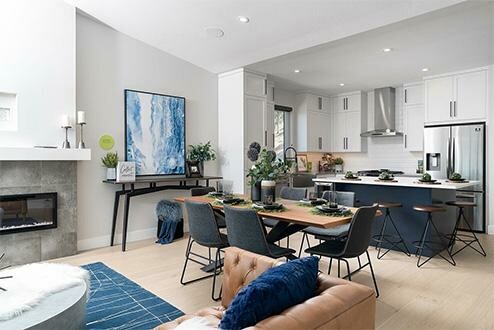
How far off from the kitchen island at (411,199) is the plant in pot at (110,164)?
3025 millimetres

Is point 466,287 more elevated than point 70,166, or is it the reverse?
point 70,166

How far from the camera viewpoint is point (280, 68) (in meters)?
5.65

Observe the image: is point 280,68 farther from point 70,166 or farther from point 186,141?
point 70,166

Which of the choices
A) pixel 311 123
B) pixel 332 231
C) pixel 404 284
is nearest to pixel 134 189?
pixel 332 231

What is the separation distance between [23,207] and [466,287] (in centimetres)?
491

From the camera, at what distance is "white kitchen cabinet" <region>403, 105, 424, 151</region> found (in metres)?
6.55

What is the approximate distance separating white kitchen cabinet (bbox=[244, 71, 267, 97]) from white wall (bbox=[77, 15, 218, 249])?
112 cm

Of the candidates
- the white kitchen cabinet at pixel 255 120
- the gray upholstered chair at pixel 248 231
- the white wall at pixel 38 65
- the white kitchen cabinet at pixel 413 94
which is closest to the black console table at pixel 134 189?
the white wall at pixel 38 65

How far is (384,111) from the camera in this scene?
7.13m

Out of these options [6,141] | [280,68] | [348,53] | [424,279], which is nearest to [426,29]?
[348,53]

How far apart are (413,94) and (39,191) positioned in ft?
21.9

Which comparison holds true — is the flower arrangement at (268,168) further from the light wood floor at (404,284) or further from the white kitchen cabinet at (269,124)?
the white kitchen cabinet at (269,124)

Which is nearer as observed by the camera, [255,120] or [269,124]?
[255,120]

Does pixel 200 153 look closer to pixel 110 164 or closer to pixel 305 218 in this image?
pixel 110 164
